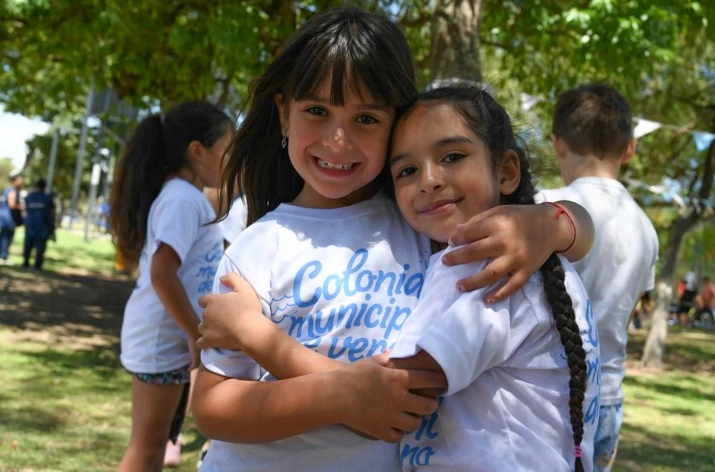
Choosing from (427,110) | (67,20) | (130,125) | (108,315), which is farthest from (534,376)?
(130,125)

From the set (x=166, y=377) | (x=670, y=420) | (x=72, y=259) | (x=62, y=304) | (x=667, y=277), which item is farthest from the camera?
(x=72, y=259)

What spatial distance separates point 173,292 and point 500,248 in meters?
2.23

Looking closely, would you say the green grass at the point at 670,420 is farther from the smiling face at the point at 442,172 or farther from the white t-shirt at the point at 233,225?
the smiling face at the point at 442,172

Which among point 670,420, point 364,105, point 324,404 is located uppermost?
point 364,105

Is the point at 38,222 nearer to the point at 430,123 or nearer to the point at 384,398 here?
the point at 430,123

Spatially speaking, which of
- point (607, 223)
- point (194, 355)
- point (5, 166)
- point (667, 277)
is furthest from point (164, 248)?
point (5, 166)

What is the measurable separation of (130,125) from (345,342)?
14.0 meters

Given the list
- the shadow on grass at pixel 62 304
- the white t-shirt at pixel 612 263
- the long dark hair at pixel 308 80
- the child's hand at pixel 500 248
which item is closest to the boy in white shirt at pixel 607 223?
the white t-shirt at pixel 612 263

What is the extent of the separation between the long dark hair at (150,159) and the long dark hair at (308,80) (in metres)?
1.96

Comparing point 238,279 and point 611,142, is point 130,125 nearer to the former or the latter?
point 611,142

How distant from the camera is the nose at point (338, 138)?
181cm

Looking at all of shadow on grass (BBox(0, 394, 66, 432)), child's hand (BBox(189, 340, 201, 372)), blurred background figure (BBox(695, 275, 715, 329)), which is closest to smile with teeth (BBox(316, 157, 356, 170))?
child's hand (BBox(189, 340, 201, 372))

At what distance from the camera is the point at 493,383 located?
1.57 metres

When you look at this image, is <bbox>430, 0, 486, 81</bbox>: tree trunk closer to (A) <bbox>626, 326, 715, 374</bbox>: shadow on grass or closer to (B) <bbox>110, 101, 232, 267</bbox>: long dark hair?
(B) <bbox>110, 101, 232, 267</bbox>: long dark hair
